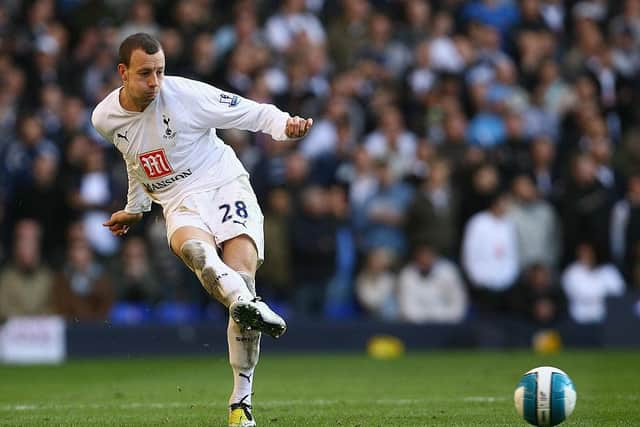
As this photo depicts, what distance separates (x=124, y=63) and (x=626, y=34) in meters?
14.1

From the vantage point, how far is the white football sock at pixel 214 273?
7.72 meters

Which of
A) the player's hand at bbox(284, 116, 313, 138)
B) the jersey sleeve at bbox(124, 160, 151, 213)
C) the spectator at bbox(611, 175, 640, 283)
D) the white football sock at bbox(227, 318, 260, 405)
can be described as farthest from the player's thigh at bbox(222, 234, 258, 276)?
the spectator at bbox(611, 175, 640, 283)

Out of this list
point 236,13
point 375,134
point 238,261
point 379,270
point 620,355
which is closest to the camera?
point 238,261

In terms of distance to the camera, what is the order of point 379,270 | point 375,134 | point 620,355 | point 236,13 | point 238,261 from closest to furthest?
point 238,261, point 620,355, point 379,270, point 375,134, point 236,13

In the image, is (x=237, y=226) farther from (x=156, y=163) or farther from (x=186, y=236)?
(x=156, y=163)

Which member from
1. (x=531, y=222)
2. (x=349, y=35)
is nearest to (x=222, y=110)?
(x=531, y=222)

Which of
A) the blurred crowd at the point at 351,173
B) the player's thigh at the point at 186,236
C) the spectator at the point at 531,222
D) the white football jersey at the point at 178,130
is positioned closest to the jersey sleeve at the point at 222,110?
the white football jersey at the point at 178,130

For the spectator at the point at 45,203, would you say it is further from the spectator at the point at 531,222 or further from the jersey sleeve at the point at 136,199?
the jersey sleeve at the point at 136,199

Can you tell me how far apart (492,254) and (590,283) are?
1.59 meters

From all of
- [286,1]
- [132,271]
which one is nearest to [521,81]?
[286,1]

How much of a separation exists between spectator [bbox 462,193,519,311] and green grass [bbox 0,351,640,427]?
118cm

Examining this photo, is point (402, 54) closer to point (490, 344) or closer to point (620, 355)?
point (490, 344)

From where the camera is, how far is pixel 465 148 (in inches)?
718

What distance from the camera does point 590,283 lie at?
17750 mm
